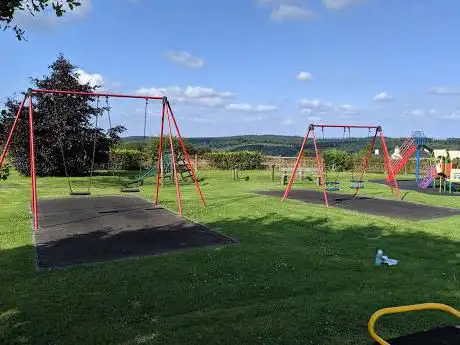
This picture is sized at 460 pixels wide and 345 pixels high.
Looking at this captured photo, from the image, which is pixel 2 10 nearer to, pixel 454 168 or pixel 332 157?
pixel 454 168

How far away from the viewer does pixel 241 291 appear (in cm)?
523

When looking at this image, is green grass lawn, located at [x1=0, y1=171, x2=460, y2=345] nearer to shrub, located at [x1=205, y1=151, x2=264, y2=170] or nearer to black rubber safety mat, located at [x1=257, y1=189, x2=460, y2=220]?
black rubber safety mat, located at [x1=257, y1=189, x2=460, y2=220]

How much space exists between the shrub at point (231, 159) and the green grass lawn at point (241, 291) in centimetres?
2817

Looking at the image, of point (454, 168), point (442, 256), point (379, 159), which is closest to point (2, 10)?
point (442, 256)

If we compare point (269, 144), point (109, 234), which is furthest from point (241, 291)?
point (269, 144)

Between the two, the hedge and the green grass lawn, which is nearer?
the green grass lawn

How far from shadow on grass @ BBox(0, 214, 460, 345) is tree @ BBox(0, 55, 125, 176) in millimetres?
18600

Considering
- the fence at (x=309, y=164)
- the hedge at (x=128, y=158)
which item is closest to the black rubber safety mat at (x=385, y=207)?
the fence at (x=309, y=164)

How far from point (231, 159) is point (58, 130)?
54.7ft

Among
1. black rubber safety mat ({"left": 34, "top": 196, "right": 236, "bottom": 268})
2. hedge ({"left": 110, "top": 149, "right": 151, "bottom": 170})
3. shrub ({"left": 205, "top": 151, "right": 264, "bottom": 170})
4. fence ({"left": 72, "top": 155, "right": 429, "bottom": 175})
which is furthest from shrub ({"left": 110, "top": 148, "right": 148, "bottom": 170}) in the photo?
black rubber safety mat ({"left": 34, "top": 196, "right": 236, "bottom": 268})

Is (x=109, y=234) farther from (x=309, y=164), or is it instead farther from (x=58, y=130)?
(x=309, y=164)

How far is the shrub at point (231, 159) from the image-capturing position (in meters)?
37.2

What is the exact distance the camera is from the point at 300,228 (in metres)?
9.58

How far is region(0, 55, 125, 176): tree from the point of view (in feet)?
79.7
